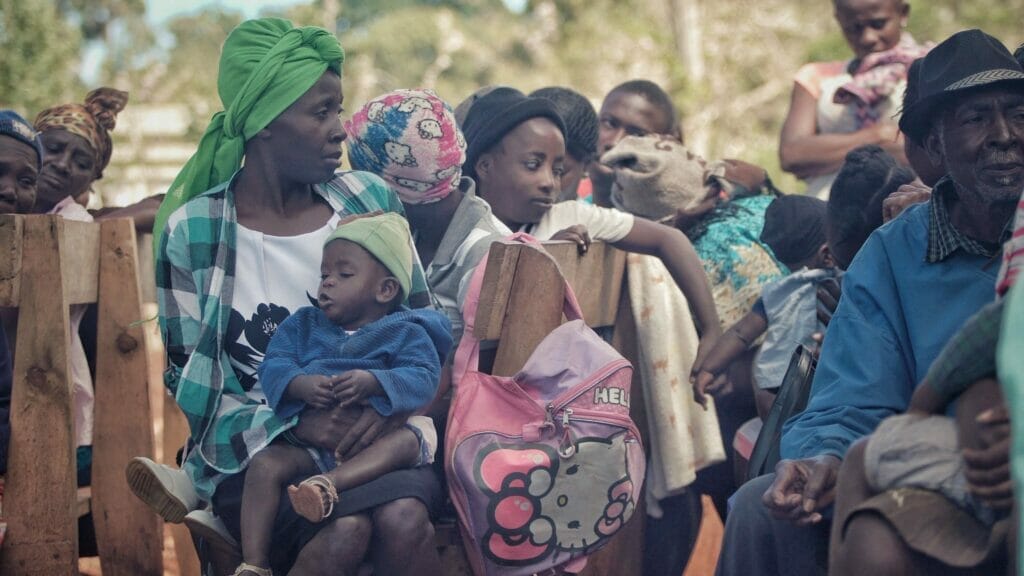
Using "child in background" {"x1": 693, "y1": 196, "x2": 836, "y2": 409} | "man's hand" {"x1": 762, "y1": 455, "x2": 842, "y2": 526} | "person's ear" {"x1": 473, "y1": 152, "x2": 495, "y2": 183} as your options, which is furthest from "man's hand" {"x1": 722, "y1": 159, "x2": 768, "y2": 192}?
"man's hand" {"x1": 762, "y1": 455, "x2": 842, "y2": 526}

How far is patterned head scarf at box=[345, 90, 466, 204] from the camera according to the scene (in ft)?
14.0

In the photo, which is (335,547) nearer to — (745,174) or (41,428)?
(41,428)

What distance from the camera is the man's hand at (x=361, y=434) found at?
3373 millimetres

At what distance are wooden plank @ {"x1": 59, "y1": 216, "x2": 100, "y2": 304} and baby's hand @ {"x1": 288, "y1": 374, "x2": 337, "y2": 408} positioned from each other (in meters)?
1.14

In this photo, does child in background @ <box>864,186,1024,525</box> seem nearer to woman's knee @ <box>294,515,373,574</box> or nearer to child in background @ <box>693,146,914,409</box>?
woman's knee @ <box>294,515,373,574</box>

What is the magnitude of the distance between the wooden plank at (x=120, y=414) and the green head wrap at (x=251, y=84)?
0.64 m

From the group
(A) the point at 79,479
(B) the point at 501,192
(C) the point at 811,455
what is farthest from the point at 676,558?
(A) the point at 79,479

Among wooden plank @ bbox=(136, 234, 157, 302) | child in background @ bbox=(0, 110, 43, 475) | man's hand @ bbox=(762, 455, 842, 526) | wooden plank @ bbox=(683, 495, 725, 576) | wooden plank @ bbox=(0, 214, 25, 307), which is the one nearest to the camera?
man's hand @ bbox=(762, 455, 842, 526)

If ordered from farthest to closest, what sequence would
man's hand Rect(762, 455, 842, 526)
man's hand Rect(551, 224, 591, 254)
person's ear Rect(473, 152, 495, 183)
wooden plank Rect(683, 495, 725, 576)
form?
wooden plank Rect(683, 495, 725, 576) → person's ear Rect(473, 152, 495, 183) → man's hand Rect(551, 224, 591, 254) → man's hand Rect(762, 455, 842, 526)

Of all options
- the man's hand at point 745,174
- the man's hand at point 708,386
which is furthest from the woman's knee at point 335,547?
the man's hand at point 745,174

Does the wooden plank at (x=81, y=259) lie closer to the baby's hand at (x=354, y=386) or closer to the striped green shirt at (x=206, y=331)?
the striped green shirt at (x=206, y=331)

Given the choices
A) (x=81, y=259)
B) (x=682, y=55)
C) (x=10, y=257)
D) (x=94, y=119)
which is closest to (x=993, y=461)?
(x=10, y=257)

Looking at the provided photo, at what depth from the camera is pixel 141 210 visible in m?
5.20

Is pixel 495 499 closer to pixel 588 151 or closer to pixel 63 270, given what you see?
pixel 63 270
